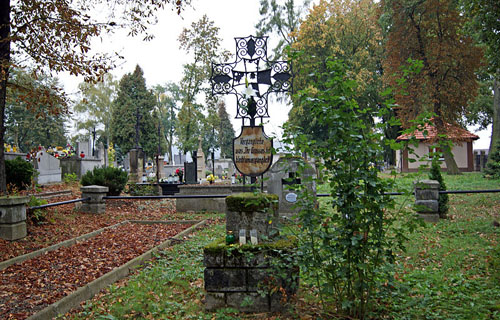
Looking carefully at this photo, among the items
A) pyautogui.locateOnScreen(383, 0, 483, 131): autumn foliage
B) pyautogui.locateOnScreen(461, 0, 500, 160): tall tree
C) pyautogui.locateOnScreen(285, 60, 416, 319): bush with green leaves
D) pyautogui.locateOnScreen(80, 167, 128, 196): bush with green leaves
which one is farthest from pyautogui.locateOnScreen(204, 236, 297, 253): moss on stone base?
pyautogui.locateOnScreen(383, 0, 483, 131): autumn foliage

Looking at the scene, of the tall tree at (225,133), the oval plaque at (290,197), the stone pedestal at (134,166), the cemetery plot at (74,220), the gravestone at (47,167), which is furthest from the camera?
the tall tree at (225,133)

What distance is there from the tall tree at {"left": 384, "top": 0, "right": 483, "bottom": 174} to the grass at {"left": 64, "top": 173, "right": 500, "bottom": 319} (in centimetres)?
1426

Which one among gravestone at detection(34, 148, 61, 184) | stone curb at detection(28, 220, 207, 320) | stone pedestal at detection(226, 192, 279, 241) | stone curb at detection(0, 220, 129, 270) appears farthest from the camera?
gravestone at detection(34, 148, 61, 184)

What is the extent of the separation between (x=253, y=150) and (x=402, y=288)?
2680 mm

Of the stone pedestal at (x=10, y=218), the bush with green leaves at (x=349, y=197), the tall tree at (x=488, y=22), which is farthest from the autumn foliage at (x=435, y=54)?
the stone pedestal at (x=10, y=218)

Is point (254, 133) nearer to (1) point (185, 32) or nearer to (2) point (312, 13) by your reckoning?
(1) point (185, 32)

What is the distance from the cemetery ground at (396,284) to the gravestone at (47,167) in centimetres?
949

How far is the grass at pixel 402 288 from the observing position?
3615 millimetres

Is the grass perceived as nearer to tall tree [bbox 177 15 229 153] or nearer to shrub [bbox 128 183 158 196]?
shrub [bbox 128 183 158 196]

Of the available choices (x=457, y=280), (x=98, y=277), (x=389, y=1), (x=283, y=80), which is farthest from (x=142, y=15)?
(x=389, y=1)

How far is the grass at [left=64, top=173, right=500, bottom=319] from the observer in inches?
142

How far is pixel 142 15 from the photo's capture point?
31.8 ft

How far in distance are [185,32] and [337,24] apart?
1129 cm

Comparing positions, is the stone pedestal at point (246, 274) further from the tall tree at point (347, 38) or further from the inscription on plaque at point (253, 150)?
the tall tree at point (347, 38)
